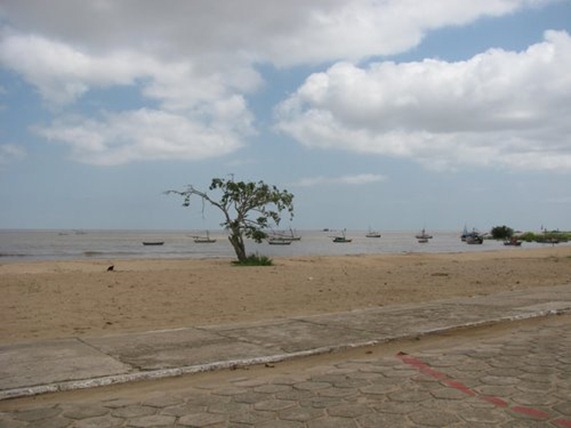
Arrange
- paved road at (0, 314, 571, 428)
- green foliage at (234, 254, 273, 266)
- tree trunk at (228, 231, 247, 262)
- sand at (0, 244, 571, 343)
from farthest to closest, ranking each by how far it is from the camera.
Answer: green foliage at (234, 254, 273, 266)
tree trunk at (228, 231, 247, 262)
sand at (0, 244, 571, 343)
paved road at (0, 314, 571, 428)

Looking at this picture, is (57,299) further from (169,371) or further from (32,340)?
(169,371)

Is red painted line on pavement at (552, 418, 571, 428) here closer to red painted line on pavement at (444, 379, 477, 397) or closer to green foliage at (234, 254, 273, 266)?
red painted line on pavement at (444, 379, 477, 397)

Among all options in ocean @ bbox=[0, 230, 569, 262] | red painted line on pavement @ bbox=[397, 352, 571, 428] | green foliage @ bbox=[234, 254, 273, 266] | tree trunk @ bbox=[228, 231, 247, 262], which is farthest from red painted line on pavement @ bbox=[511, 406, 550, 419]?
ocean @ bbox=[0, 230, 569, 262]

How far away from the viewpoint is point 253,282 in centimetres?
1602

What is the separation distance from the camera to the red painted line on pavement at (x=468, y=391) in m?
4.00

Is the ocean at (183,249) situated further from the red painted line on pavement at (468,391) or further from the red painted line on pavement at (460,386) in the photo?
the red painted line on pavement at (460,386)

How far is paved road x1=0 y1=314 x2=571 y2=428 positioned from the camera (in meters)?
4.00

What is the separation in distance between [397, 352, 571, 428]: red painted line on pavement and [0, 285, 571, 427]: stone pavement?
0.03 feet

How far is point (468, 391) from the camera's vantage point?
182 inches

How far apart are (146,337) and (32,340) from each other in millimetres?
1432

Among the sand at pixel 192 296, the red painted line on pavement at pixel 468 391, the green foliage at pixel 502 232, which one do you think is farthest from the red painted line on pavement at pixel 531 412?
the green foliage at pixel 502 232

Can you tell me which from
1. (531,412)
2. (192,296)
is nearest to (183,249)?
(192,296)

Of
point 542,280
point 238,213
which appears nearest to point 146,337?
point 542,280

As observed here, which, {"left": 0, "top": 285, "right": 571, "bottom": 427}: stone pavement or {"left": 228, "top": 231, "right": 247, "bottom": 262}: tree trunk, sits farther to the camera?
{"left": 228, "top": 231, "right": 247, "bottom": 262}: tree trunk
